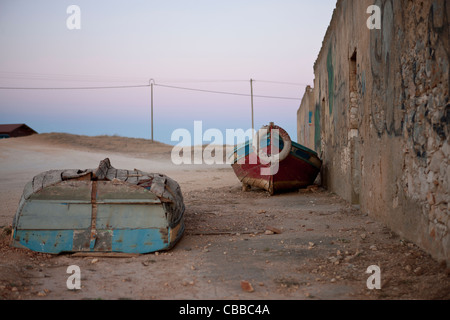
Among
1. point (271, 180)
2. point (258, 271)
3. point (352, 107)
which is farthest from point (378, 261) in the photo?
point (271, 180)

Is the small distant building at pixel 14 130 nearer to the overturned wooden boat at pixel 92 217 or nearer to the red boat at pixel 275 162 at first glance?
the red boat at pixel 275 162

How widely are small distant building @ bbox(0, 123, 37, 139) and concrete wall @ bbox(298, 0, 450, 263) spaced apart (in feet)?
144

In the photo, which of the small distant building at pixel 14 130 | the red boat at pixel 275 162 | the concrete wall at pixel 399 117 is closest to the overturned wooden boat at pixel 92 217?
the concrete wall at pixel 399 117

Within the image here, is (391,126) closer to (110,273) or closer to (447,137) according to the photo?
(447,137)

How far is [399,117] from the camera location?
4766mm

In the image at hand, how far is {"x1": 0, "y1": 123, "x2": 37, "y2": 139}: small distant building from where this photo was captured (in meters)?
43.7

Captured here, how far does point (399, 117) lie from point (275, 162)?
471 cm

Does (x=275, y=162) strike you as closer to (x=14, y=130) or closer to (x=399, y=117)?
(x=399, y=117)

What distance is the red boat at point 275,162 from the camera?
9469 mm

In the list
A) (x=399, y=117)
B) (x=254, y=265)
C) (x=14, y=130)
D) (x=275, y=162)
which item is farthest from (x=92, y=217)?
(x=14, y=130)

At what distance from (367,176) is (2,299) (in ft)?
17.2

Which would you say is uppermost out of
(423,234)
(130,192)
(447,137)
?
(447,137)

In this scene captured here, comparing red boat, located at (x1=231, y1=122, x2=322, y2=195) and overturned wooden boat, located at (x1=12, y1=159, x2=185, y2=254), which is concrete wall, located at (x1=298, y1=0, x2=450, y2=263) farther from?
overturned wooden boat, located at (x1=12, y1=159, x2=185, y2=254)

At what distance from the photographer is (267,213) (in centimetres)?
709
